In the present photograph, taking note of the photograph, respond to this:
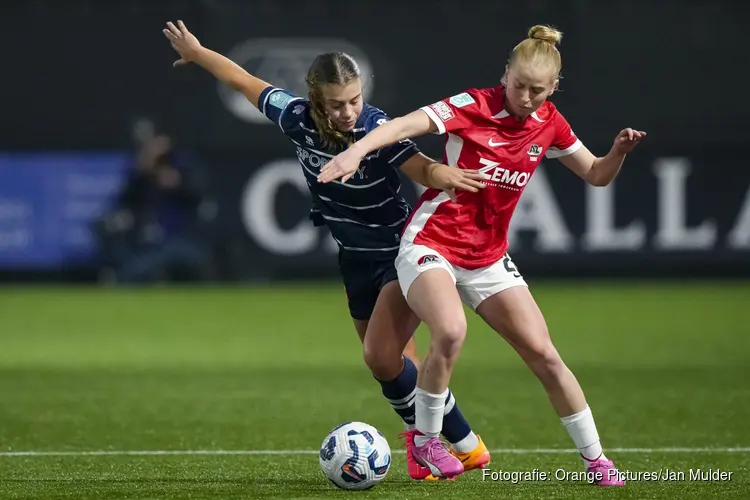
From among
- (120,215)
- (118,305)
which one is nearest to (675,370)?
(118,305)

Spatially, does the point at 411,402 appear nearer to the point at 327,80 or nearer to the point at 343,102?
the point at 343,102

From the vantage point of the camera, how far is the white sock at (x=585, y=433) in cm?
591

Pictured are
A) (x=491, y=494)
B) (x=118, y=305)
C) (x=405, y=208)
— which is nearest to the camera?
(x=491, y=494)

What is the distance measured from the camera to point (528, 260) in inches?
632

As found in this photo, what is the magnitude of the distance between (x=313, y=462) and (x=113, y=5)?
1067 centimetres

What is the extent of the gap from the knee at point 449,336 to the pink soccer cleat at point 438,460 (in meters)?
0.42

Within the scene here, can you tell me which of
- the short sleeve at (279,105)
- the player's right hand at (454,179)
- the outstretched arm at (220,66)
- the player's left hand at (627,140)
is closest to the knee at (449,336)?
the player's right hand at (454,179)

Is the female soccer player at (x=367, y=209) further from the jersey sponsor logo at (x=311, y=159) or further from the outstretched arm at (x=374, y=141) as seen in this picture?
the outstretched arm at (x=374, y=141)

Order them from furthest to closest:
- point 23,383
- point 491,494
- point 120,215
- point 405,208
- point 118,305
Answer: point 120,215 → point 118,305 → point 23,383 → point 405,208 → point 491,494

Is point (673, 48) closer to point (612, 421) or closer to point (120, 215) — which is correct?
point (120, 215)

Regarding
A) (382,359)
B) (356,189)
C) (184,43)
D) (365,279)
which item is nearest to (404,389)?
(382,359)

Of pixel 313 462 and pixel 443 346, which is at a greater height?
pixel 443 346

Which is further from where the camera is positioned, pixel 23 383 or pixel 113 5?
pixel 113 5

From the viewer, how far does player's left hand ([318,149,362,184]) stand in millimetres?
5461
